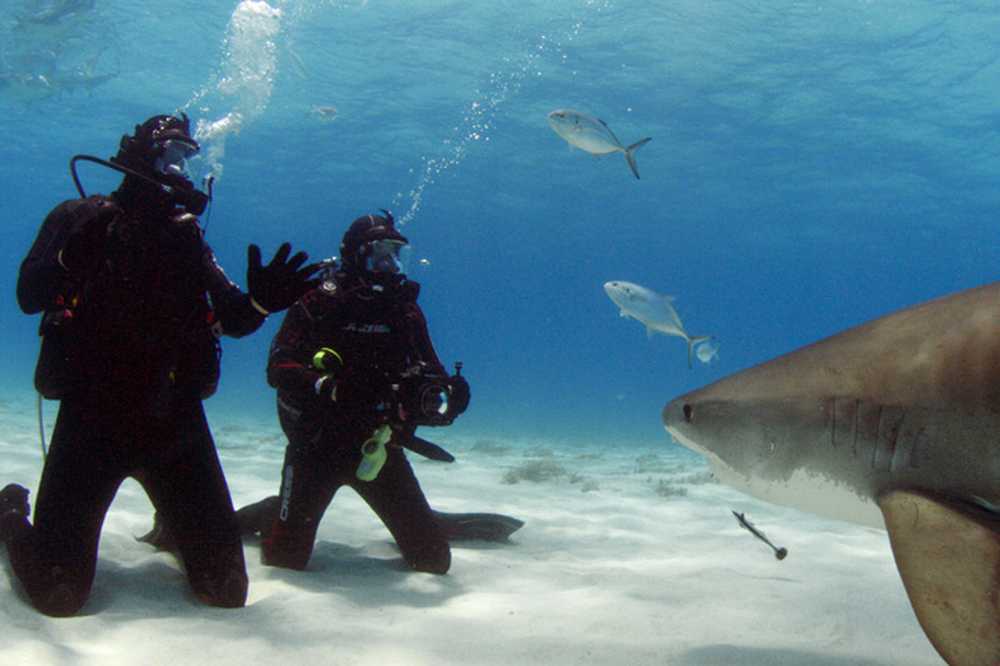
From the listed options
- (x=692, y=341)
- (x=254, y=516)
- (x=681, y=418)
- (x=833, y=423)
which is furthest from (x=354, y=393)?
(x=692, y=341)

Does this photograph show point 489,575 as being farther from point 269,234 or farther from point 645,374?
point 645,374

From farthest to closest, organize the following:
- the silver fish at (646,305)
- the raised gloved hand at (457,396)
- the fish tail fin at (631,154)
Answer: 1. the silver fish at (646,305)
2. the fish tail fin at (631,154)
3. the raised gloved hand at (457,396)

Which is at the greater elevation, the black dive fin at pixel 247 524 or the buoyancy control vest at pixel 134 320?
the buoyancy control vest at pixel 134 320

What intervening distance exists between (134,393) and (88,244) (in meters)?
0.77

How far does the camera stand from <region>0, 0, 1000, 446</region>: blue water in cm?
2197

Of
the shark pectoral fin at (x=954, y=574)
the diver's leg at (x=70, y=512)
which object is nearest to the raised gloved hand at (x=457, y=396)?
the diver's leg at (x=70, y=512)

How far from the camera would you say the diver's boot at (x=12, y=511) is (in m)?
3.76

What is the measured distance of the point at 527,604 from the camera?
3.71 metres

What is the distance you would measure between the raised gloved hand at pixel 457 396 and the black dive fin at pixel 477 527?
4.35ft

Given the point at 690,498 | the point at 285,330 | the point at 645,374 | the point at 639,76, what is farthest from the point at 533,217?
the point at 645,374

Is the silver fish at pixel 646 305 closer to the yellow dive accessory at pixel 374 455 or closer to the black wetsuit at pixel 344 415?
the black wetsuit at pixel 344 415

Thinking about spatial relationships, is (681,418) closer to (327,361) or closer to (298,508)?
(327,361)

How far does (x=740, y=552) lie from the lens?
209 inches

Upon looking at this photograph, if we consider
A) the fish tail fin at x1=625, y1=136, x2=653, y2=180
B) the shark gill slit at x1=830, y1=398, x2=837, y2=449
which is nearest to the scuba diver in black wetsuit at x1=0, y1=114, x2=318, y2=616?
the shark gill slit at x1=830, y1=398, x2=837, y2=449
